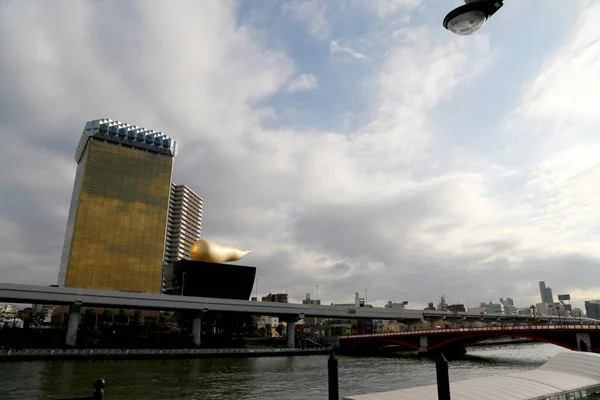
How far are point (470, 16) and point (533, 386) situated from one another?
21.8 m

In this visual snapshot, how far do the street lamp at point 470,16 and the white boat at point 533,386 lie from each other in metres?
16.0

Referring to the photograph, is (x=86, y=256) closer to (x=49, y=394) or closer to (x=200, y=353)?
(x=200, y=353)

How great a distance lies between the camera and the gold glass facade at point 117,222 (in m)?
143

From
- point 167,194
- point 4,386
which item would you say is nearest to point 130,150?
point 167,194

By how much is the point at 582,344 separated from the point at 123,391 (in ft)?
195

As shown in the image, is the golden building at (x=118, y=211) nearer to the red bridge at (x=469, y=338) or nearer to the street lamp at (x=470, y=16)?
the red bridge at (x=469, y=338)

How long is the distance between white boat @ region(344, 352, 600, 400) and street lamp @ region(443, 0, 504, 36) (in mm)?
16032

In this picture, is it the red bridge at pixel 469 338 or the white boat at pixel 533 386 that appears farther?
the red bridge at pixel 469 338

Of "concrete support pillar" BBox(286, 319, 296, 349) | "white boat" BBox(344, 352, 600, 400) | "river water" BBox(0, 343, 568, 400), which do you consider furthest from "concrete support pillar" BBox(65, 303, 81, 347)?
"white boat" BBox(344, 352, 600, 400)

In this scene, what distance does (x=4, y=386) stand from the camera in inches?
1276

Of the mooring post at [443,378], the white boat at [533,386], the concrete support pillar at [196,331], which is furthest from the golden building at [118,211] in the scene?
the mooring post at [443,378]

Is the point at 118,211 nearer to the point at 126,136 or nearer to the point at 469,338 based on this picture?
the point at 126,136

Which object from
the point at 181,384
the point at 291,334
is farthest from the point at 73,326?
the point at 181,384

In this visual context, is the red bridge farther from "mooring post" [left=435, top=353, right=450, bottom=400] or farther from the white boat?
"mooring post" [left=435, top=353, right=450, bottom=400]
